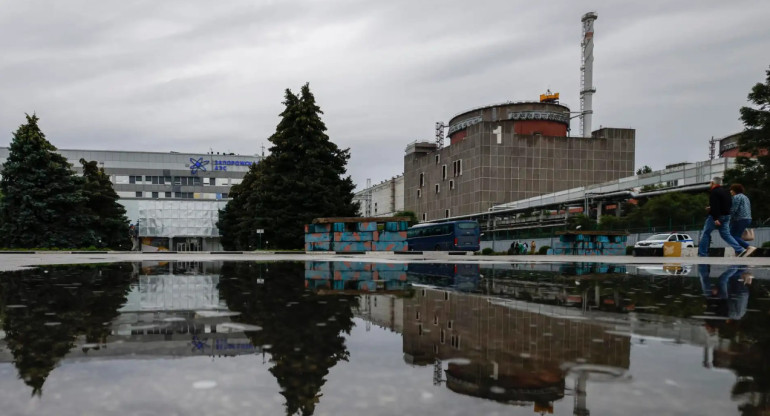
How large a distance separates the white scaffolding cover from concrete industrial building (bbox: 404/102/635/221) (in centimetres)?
3798

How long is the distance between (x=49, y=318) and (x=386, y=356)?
3432 mm

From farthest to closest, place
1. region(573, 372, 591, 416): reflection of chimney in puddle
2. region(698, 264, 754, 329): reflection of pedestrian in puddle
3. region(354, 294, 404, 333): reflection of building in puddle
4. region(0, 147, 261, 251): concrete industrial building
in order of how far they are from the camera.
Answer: region(0, 147, 261, 251): concrete industrial building, region(698, 264, 754, 329): reflection of pedestrian in puddle, region(354, 294, 404, 333): reflection of building in puddle, region(573, 372, 591, 416): reflection of chimney in puddle

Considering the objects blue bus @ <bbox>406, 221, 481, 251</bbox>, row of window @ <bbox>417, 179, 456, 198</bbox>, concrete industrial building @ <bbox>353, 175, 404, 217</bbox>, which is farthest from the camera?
concrete industrial building @ <bbox>353, 175, 404, 217</bbox>

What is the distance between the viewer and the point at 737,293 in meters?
6.91

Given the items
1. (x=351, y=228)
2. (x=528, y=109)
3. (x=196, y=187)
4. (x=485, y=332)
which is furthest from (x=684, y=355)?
(x=196, y=187)

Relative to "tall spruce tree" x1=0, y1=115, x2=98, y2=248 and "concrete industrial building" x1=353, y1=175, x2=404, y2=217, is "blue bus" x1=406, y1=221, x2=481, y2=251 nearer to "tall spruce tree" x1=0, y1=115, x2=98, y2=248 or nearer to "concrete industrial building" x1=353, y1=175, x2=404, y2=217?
"tall spruce tree" x1=0, y1=115, x2=98, y2=248

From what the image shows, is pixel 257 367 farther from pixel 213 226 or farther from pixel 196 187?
pixel 196 187

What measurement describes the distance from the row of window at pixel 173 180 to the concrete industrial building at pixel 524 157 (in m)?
49.9

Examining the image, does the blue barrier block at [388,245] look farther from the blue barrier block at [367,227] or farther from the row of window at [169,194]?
the row of window at [169,194]

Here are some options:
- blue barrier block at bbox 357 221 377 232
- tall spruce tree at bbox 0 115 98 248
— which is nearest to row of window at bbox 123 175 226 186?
tall spruce tree at bbox 0 115 98 248

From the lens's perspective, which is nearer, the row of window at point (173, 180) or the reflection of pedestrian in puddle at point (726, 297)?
the reflection of pedestrian in puddle at point (726, 297)

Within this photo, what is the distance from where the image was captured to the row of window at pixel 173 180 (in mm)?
101875

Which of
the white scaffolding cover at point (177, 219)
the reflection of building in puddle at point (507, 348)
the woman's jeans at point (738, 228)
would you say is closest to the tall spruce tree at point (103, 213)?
the white scaffolding cover at point (177, 219)

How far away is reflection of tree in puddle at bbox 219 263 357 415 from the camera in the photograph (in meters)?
2.68
